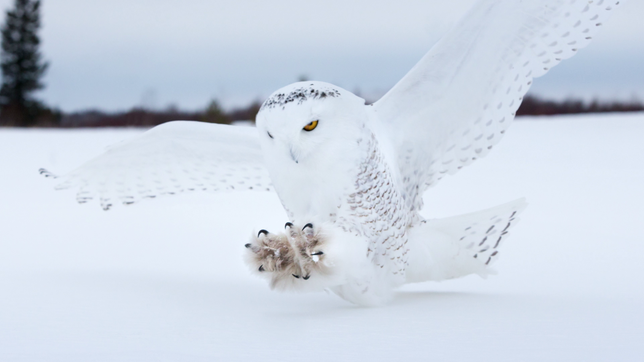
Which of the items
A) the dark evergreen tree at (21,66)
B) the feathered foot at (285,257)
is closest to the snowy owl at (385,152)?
the feathered foot at (285,257)

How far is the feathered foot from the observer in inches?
94.2

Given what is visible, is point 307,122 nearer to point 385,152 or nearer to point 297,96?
point 297,96

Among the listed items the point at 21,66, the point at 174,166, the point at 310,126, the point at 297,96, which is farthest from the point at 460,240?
the point at 21,66

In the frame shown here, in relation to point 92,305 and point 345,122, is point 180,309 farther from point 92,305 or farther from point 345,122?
point 345,122

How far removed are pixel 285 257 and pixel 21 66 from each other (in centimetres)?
2638

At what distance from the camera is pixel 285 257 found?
2404mm

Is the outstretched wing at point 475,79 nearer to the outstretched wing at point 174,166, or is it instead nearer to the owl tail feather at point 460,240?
the owl tail feather at point 460,240

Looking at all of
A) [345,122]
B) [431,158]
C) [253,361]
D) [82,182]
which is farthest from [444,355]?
[82,182]

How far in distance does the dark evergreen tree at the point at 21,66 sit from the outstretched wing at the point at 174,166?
66.2ft

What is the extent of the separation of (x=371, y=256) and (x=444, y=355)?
0.87 m

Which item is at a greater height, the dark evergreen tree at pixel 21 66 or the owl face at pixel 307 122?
→ the dark evergreen tree at pixel 21 66

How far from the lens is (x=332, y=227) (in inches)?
102

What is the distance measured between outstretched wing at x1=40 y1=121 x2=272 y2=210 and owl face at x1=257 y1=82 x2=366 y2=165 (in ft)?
2.87

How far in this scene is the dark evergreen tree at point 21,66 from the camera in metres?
23.4
